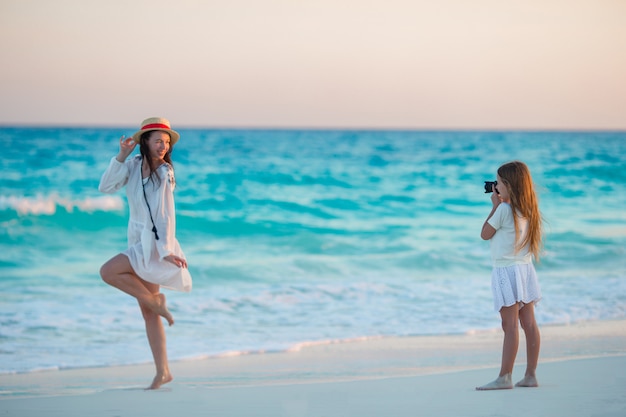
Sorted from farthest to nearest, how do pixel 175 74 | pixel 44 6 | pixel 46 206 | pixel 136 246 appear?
pixel 175 74 < pixel 44 6 < pixel 46 206 < pixel 136 246

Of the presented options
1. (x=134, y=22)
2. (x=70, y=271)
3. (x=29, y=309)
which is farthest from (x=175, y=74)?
(x=29, y=309)

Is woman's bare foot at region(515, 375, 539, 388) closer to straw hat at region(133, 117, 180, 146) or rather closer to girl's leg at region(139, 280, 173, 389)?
girl's leg at region(139, 280, 173, 389)

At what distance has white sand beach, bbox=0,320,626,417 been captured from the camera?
13.7 ft

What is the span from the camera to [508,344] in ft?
14.6

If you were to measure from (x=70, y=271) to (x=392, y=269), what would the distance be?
412 cm

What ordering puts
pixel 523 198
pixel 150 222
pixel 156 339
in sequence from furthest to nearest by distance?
pixel 156 339, pixel 150 222, pixel 523 198

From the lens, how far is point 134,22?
20.3 meters

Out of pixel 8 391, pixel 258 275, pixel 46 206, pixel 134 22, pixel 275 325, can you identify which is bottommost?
pixel 8 391

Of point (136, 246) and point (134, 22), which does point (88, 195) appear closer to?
point (134, 22)

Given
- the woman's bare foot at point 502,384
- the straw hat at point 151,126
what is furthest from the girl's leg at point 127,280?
the woman's bare foot at point 502,384

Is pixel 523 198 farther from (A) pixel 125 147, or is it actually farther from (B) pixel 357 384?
(A) pixel 125 147

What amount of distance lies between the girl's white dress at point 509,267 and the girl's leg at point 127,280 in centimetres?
183

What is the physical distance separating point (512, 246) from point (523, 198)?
10.7 inches

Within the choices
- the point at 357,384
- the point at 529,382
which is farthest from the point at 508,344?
the point at 357,384
